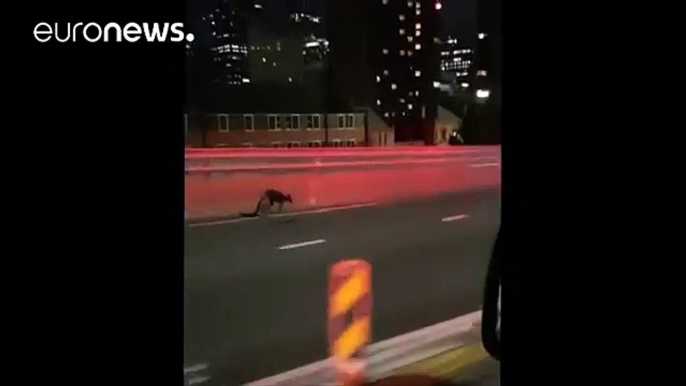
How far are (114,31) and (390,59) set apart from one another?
526 millimetres

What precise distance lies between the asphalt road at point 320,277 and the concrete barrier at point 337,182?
0.03 metres

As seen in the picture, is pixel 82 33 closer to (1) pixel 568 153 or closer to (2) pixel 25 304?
(2) pixel 25 304

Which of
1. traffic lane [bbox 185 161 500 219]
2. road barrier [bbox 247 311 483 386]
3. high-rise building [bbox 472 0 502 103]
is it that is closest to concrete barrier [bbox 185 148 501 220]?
traffic lane [bbox 185 161 500 219]

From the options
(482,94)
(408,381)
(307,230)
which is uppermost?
(482,94)

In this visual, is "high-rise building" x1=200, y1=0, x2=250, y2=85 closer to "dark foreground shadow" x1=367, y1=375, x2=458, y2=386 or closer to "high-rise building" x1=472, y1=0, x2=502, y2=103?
"high-rise building" x1=472, y1=0, x2=502, y2=103

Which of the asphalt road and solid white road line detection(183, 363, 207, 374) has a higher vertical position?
the asphalt road

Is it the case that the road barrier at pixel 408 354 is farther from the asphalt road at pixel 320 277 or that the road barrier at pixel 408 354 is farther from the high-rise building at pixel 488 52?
the high-rise building at pixel 488 52

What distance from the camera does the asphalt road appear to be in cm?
182

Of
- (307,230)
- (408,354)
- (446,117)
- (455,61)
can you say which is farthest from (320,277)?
(455,61)

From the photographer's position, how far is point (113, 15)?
1830 mm

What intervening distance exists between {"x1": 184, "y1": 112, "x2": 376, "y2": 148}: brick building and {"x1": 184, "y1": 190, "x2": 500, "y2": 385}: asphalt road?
14cm

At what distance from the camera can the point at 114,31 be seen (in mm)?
1832

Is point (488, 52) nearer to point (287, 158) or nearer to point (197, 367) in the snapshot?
point (287, 158)

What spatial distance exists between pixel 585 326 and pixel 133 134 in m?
0.95
